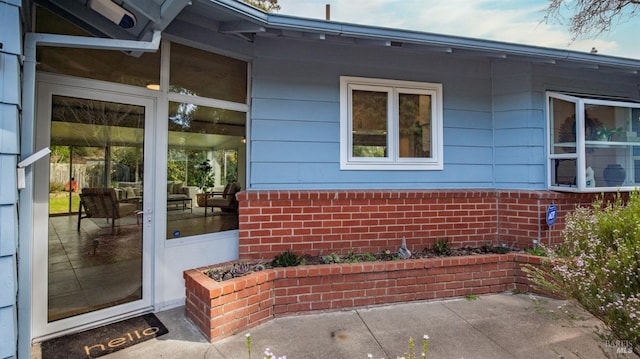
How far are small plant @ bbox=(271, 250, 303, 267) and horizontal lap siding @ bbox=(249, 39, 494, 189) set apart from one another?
80 centimetres

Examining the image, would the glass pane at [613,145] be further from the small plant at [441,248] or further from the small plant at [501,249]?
the small plant at [441,248]

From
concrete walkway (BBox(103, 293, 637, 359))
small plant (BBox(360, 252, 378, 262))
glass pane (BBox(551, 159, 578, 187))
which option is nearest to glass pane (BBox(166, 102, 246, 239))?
concrete walkway (BBox(103, 293, 637, 359))

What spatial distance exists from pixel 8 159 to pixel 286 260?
2.41m

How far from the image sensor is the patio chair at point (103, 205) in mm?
2991

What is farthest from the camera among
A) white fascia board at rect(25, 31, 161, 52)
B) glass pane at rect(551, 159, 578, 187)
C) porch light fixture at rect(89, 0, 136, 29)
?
glass pane at rect(551, 159, 578, 187)

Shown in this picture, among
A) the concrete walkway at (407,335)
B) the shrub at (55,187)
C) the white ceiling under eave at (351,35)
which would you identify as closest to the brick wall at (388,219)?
the concrete walkway at (407,335)

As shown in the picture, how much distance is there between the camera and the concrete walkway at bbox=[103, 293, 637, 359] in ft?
8.54

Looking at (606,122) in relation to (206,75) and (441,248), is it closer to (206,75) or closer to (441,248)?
(441,248)

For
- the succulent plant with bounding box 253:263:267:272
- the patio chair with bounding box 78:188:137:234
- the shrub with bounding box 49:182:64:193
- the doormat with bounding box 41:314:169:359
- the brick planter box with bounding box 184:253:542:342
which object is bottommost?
the doormat with bounding box 41:314:169:359

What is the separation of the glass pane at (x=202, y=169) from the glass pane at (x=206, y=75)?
0.59ft

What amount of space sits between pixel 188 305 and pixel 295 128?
2.22 meters

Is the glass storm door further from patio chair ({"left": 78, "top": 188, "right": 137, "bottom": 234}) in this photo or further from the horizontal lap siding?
the horizontal lap siding

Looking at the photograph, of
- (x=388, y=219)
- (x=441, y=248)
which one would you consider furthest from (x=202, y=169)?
(x=441, y=248)

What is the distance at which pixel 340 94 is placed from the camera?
3.97 m
